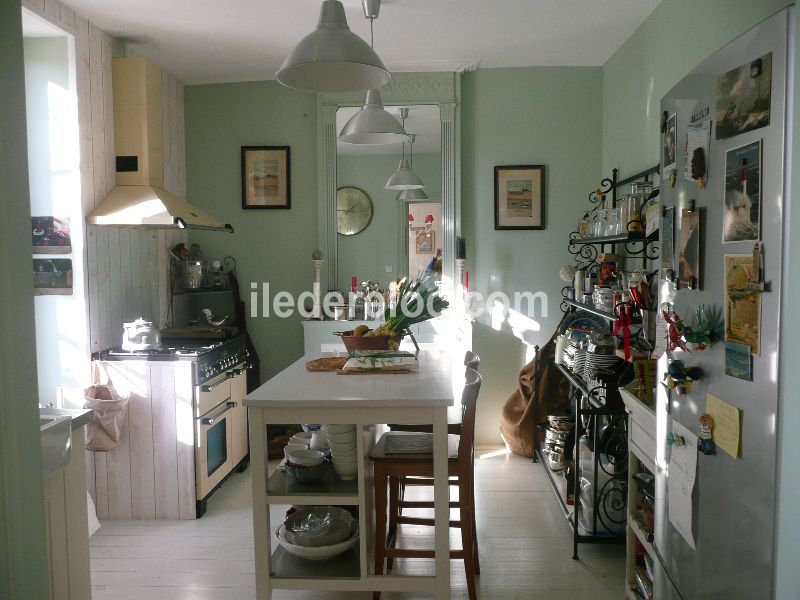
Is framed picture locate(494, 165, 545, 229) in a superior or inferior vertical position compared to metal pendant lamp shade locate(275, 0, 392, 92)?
inferior

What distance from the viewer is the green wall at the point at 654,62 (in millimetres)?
2504

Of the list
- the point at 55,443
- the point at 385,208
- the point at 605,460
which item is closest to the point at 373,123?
the point at 385,208

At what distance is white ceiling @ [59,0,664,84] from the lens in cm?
331

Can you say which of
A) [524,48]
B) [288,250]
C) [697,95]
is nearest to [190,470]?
[288,250]

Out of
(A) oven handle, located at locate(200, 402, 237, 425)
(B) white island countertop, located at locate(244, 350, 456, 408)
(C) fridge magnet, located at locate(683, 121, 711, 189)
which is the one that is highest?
(C) fridge magnet, located at locate(683, 121, 711, 189)

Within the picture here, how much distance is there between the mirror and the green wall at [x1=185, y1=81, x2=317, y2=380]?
9.1 inches

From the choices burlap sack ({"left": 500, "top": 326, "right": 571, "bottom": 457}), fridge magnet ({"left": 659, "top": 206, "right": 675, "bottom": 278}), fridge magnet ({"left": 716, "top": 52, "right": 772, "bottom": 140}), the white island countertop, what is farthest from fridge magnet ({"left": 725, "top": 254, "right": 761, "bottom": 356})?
burlap sack ({"left": 500, "top": 326, "right": 571, "bottom": 457})

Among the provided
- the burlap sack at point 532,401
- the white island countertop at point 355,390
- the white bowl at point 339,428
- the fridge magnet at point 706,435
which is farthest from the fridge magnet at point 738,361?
the burlap sack at point 532,401

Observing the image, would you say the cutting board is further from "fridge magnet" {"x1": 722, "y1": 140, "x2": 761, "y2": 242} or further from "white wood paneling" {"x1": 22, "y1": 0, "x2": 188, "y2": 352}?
"fridge magnet" {"x1": 722, "y1": 140, "x2": 761, "y2": 242}

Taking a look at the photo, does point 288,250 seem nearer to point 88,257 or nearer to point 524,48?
point 88,257

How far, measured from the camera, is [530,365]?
14.1ft

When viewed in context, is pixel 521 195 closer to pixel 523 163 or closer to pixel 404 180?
pixel 523 163

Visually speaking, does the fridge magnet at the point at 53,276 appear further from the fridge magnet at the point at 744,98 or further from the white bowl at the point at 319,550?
the fridge magnet at the point at 744,98

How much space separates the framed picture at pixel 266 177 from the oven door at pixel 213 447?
155 centimetres
